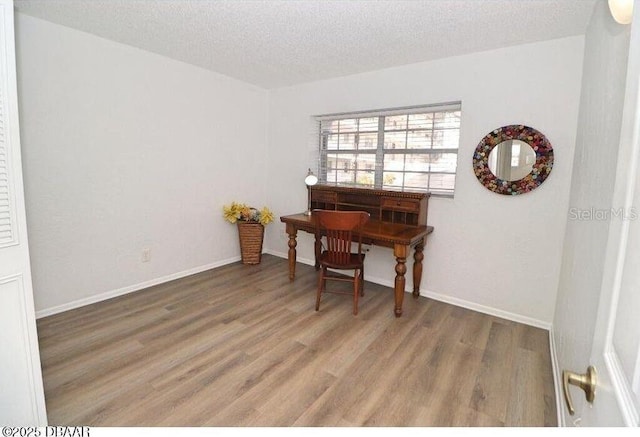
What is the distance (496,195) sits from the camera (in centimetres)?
276

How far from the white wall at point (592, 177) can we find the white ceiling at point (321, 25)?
0.44 metres

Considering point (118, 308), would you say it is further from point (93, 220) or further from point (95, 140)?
point (95, 140)

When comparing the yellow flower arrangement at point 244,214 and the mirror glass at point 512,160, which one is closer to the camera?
the mirror glass at point 512,160

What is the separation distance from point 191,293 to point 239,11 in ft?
8.05

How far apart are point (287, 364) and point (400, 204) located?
183 centimetres

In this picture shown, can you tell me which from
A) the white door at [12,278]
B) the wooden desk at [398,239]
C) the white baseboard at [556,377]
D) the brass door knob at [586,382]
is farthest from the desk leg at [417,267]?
the white door at [12,278]

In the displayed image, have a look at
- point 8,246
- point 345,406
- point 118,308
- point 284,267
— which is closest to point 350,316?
point 345,406

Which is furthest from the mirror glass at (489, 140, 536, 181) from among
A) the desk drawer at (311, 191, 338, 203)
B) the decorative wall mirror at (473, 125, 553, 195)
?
the desk drawer at (311, 191, 338, 203)

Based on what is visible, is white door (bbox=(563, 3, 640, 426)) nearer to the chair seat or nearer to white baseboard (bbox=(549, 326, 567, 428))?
white baseboard (bbox=(549, 326, 567, 428))

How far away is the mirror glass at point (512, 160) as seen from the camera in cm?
259

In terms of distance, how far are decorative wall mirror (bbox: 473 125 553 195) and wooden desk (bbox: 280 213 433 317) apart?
702 mm

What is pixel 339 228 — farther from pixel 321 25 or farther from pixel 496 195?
pixel 321 25

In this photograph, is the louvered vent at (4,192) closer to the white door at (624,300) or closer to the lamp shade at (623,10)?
the white door at (624,300)

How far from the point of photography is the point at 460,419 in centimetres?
163
